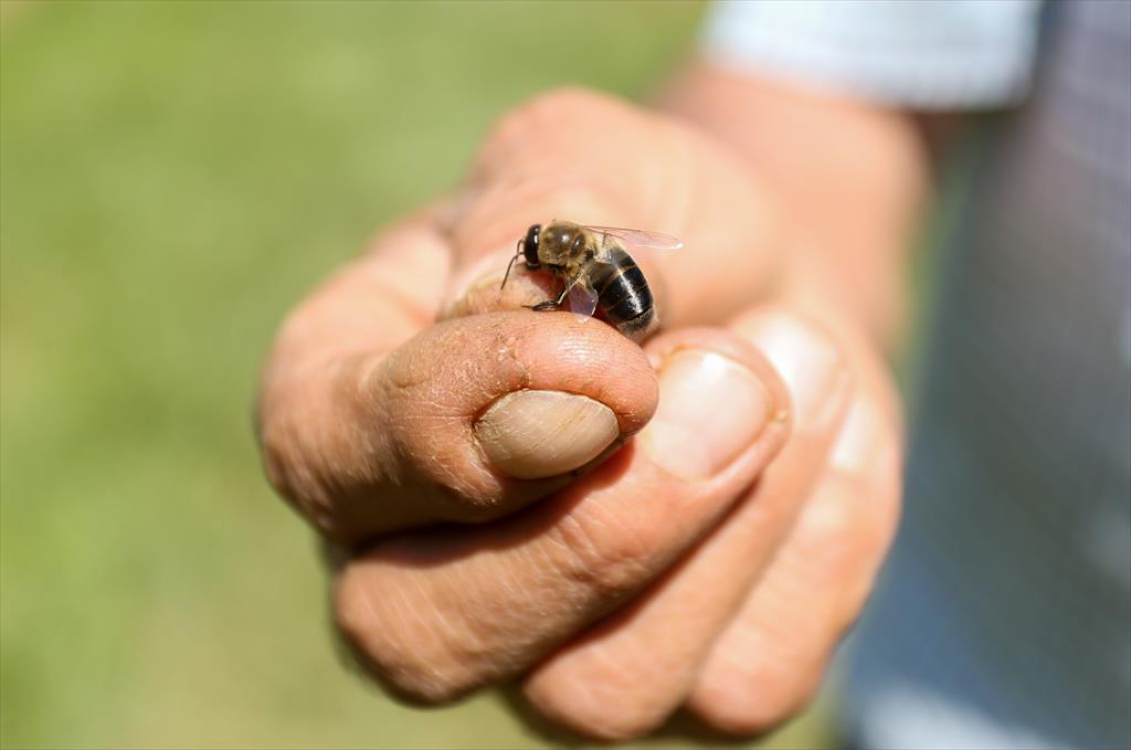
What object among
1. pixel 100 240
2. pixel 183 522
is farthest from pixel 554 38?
pixel 183 522

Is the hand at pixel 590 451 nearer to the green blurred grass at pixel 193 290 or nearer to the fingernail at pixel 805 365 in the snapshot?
the fingernail at pixel 805 365

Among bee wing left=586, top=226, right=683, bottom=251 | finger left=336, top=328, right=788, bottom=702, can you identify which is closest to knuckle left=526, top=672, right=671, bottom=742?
finger left=336, top=328, right=788, bottom=702

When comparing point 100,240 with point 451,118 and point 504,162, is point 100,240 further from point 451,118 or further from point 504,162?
point 504,162

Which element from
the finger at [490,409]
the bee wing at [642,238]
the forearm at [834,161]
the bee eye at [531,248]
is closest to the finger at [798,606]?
the bee wing at [642,238]

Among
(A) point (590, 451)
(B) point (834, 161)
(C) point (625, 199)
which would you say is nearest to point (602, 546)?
(A) point (590, 451)

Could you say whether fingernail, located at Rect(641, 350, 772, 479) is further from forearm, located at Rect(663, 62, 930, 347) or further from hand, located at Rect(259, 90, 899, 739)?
forearm, located at Rect(663, 62, 930, 347)
